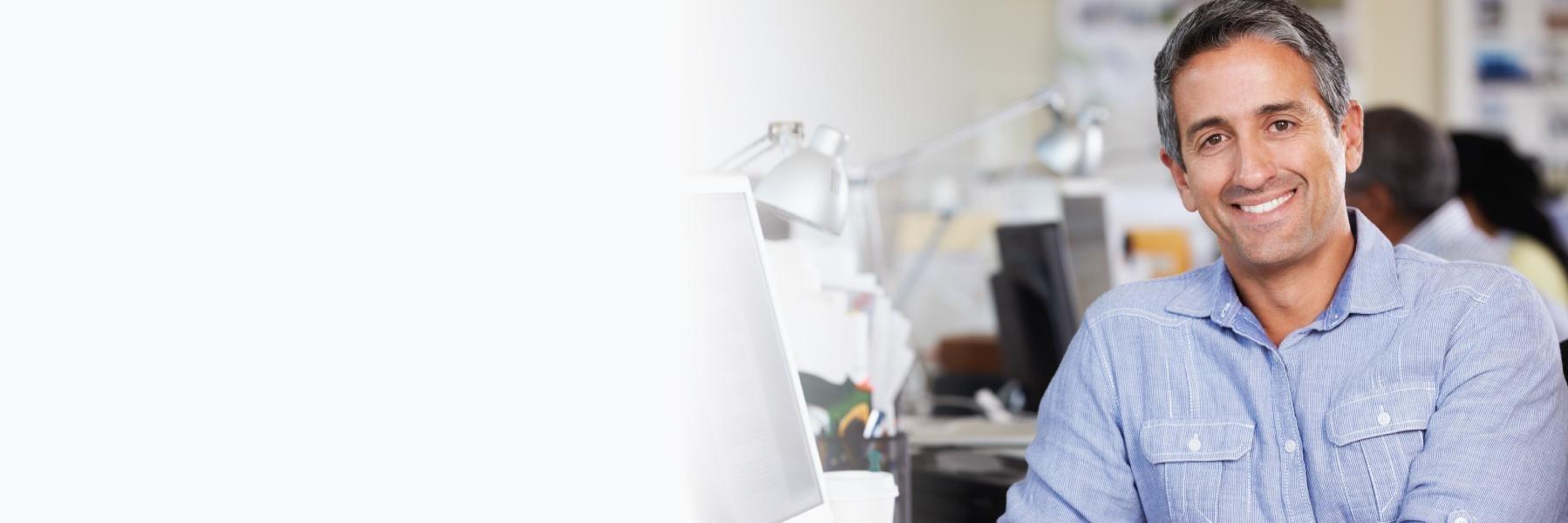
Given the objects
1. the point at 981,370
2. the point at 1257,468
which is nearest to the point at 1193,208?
the point at 1257,468

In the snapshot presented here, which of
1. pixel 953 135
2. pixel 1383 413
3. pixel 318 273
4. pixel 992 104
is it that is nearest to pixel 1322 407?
pixel 1383 413

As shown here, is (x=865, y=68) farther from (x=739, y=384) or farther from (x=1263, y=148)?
(x=739, y=384)

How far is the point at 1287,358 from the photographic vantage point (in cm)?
120

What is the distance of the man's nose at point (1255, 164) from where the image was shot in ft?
3.89

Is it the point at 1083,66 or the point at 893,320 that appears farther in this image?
the point at 1083,66

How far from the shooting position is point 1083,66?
4.71 metres

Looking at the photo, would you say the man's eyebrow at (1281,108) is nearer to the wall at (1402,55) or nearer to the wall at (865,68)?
the wall at (865,68)

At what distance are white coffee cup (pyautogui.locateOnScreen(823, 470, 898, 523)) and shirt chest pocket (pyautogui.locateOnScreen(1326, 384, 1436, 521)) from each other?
0.38 meters

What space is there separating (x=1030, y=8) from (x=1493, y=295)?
12.2 feet

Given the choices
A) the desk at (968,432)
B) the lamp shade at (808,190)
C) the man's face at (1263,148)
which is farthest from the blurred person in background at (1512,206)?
the lamp shade at (808,190)

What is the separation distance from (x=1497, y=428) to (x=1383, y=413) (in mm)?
86

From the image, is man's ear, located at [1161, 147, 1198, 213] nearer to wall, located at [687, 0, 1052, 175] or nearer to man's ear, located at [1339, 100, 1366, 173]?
man's ear, located at [1339, 100, 1366, 173]

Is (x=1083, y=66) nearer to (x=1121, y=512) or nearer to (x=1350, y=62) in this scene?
(x=1350, y=62)

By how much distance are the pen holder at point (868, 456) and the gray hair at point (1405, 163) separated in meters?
A: 1.43
